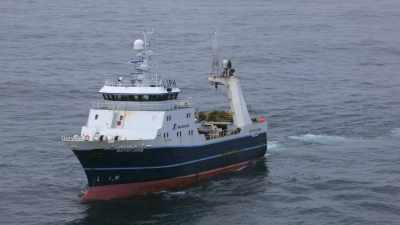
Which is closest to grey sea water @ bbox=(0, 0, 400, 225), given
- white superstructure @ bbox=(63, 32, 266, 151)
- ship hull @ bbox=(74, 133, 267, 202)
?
ship hull @ bbox=(74, 133, 267, 202)

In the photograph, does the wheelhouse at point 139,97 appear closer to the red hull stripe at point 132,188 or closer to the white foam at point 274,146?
the red hull stripe at point 132,188

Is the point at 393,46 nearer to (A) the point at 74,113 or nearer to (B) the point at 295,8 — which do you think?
(B) the point at 295,8

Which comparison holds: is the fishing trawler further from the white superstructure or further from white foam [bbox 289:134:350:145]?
white foam [bbox 289:134:350:145]

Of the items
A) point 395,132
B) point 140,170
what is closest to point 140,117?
point 140,170

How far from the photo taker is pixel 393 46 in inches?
5778

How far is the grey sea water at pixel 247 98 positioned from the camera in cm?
6738

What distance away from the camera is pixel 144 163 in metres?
69.8

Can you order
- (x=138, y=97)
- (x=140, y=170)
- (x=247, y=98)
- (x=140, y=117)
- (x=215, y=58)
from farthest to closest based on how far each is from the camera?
(x=247, y=98), (x=215, y=58), (x=138, y=97), (x=140, y=117), (x=140, y=170)

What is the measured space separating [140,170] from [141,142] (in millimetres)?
2614

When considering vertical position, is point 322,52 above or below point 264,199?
above

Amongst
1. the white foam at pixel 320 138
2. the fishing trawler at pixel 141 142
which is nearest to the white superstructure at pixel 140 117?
the fishing trawler at pixel 141 142

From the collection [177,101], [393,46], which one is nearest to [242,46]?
[393,46]

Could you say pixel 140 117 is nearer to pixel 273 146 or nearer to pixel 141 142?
pixel 141 142

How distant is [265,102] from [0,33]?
2457 inches
